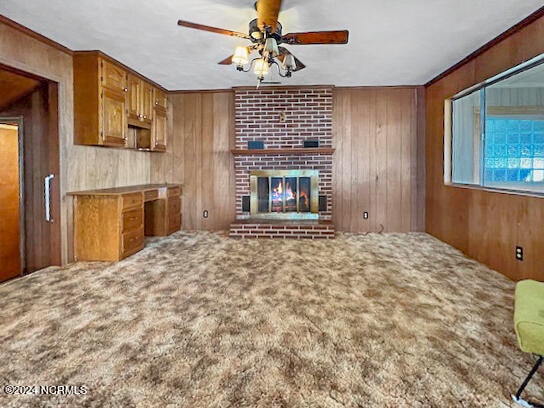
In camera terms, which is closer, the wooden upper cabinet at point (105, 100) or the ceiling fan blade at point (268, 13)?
the ceiling fan blade at point (268, 13)

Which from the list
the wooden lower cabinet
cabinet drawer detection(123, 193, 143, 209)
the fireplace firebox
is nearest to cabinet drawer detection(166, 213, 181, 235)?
the wooden lower cabinet

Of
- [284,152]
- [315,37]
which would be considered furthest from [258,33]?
[284,152]

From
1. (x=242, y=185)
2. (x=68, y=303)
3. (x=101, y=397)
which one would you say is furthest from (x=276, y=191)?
(x=101, y=397)

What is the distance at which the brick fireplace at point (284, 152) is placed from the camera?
18.0 feet

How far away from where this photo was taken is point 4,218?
14.8 ft

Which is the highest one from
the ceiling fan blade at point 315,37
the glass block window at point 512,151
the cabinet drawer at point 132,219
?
the ceiling fan blade at point 315,37

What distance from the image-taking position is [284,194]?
219 inches

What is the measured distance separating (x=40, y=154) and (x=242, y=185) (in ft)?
9.54

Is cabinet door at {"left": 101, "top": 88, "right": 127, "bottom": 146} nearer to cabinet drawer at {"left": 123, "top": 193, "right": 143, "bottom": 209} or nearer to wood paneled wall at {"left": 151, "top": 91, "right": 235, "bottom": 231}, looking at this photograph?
cabinet drawer at {"left": 123, "top": 193, "right": 143, "bottom": 209}

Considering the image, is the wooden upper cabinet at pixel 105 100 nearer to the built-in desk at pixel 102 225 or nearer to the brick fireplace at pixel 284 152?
the built-in desk at pixel 102 225

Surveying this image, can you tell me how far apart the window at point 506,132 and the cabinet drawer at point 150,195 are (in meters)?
4.27

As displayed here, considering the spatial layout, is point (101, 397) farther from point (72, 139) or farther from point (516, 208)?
point (516, 208)

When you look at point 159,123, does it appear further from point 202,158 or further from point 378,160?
point 378,160

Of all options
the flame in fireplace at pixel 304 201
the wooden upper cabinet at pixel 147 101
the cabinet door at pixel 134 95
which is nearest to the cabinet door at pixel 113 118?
the cabinet door at pixel 134 95
